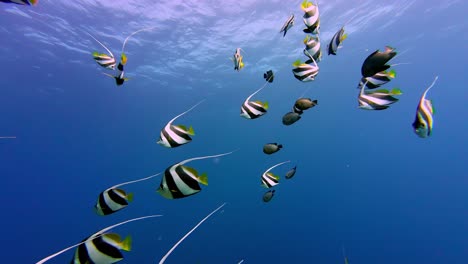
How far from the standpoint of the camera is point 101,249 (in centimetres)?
176

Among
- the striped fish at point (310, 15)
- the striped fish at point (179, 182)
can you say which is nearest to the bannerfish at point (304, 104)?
the striped fish at point (310, 15)

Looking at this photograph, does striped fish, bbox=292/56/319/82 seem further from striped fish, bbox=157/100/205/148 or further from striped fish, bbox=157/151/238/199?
striped fish, bbox=157/151/238/199

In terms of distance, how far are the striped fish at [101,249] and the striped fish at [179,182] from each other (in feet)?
1.45

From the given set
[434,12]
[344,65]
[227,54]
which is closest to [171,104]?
[227,54]

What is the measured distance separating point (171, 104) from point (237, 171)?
83.9m

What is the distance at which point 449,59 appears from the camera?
40281 millimetres

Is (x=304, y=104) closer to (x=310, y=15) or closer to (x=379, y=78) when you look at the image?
(x=379, y=78)

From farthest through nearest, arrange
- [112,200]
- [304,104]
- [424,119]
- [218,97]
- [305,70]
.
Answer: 1. [218,97]
2. [304,104]
3. [305,70]
4. [112,200]
5. [424,119]

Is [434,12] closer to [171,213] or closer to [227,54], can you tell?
[227,54]

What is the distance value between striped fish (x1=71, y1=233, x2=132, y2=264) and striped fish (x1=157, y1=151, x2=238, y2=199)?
1.45 ft

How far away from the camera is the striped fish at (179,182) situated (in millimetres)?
1926

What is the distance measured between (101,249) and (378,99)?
2.73 meters

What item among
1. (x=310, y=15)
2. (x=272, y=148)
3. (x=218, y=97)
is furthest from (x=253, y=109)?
(x=218, y=97)

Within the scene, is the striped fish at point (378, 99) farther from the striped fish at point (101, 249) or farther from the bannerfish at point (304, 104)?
the striped fish at point (101, 249)
